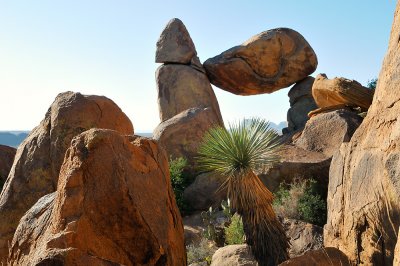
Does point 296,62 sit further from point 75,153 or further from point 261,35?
point 75,153

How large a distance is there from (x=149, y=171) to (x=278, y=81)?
61.7 feet

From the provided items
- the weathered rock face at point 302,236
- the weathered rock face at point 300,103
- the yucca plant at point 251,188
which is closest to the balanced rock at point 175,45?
the weathered rock face at point 300,103

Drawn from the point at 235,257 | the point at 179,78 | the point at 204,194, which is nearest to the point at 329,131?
the point at 204,194

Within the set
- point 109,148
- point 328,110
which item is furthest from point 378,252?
point 328,110

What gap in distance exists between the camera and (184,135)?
1977 cm

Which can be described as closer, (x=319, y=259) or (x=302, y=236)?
(x=319, y=259)

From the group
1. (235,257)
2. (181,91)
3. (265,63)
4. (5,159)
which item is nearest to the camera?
(235,257)

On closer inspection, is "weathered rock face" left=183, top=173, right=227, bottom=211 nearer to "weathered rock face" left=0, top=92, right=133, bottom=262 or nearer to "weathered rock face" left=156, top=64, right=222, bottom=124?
"weathered rock face" left=0, top=92, right=133, bottom=262

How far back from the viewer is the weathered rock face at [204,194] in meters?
17.5

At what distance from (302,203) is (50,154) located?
638 centimetres

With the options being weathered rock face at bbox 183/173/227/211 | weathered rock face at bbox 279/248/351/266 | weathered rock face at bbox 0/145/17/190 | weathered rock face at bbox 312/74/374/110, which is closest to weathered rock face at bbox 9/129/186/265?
weathered rock face at bbox 279/248/351/266

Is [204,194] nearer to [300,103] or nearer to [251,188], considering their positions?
[251,188]

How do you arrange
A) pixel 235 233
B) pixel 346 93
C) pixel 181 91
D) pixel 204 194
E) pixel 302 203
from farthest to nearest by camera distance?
pixel 181 91, pixel 204 194, pixel 346 93, pixel 302 203, pixel 235 233

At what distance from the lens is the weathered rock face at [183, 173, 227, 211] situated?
57.3 feet
